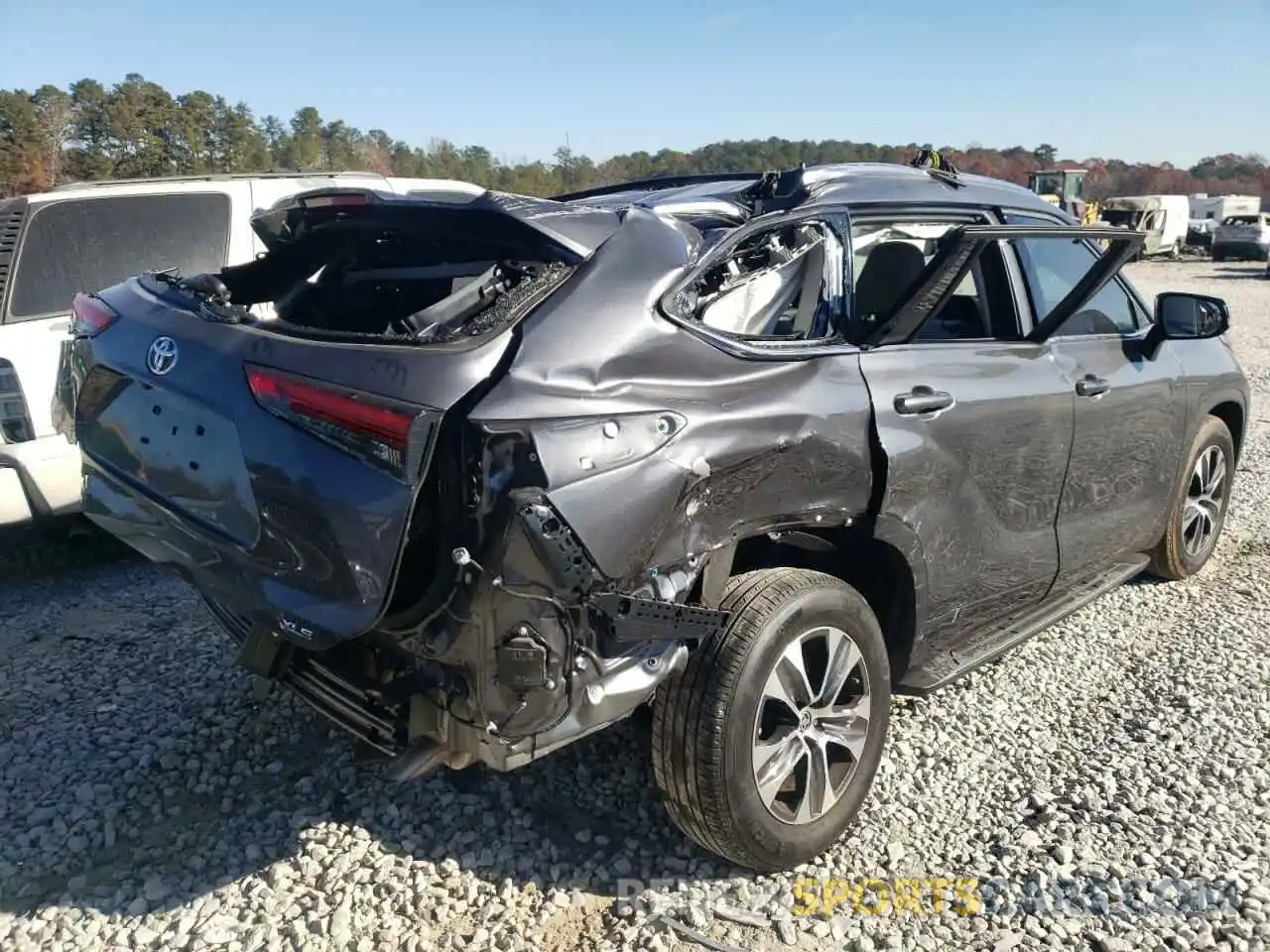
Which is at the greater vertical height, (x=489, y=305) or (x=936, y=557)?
(x=489, y=305)

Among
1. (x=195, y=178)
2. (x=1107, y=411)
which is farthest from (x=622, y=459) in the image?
(x=195, y=178)

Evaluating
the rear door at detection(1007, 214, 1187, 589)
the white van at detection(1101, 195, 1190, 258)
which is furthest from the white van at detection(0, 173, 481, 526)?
the white van at detection(1101, 195, 1190, 258)

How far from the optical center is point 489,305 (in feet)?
7.75

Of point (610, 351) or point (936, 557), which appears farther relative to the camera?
point (936, 557)

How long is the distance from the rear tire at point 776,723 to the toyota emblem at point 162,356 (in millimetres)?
1536

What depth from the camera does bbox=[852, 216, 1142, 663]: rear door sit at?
294cm

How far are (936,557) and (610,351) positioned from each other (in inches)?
55.5

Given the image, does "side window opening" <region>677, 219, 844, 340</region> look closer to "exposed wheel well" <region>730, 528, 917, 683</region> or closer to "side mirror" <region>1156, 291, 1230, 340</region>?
"exposed wheel well" <region>730, 528, 917, 683</region>

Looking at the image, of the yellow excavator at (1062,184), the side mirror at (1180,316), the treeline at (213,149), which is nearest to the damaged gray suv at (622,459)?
the side mirror at (1180,316)

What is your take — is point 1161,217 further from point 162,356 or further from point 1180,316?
point 162,356

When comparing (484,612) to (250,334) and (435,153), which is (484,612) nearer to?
(250,334)

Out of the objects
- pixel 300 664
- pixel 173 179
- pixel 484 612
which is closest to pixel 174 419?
pixel 300 664

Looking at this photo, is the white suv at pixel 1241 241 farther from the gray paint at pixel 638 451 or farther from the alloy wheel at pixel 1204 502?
the gray paint at pixel 638 451

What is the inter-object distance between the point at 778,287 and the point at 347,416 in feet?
4.33
